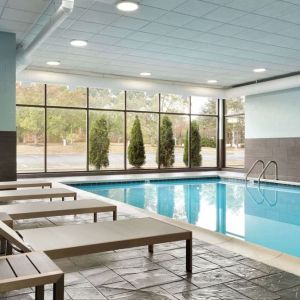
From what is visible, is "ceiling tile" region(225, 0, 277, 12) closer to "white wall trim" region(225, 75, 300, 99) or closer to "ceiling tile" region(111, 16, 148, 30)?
"ceiling tile" region(111, 16, 148, 30)

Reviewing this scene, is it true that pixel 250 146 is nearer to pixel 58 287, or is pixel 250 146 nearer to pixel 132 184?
pixel 132 184

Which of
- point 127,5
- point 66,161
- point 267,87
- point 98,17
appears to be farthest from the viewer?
point 66,161

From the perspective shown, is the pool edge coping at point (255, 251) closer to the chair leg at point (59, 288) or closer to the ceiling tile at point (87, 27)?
the chair leg at point (59, 288)

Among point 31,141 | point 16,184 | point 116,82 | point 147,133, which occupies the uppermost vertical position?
point 116,82

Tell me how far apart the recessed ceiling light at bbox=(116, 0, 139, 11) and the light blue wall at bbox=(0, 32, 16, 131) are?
2467mm

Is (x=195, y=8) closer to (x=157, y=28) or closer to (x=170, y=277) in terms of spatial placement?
(x=157, y=28)

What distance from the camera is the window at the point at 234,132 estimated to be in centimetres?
1401

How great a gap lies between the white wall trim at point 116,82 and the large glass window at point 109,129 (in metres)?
0.53

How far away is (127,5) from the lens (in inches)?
211

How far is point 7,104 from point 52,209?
135 inches

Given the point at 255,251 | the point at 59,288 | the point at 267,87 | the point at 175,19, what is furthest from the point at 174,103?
the point at 59,288

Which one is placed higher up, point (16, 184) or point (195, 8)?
point (195, 8)

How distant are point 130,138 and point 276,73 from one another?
17.8ft

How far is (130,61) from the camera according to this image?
9141 millimetres
